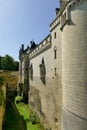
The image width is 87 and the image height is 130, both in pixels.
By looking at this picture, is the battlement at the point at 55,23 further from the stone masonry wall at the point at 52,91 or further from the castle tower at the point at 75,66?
the castle tower at the point at 75,66

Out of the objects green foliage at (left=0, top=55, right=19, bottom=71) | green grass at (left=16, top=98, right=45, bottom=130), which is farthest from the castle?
green foliage at (left=0, top=55, right=19, bottom=71)

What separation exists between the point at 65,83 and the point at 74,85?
2019 mm

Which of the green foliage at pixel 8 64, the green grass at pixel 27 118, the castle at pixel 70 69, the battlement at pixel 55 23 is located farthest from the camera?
the green foliage at pixel 8 64

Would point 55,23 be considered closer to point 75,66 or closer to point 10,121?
point 75,66

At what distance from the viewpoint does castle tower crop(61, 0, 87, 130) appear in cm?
1363

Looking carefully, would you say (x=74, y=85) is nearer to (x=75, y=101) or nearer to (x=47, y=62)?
(x=75, y=101)

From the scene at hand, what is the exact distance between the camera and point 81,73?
1380 cm

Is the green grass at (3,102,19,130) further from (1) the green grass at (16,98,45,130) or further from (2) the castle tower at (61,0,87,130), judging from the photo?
(2) the castle tower at (61,0,87,130)

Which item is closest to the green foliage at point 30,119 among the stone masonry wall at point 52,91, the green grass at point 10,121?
the stone masonry wall at point 52,91

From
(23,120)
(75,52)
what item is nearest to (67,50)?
(75,52)

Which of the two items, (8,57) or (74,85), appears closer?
(74,85)

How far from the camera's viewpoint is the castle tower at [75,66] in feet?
44.7

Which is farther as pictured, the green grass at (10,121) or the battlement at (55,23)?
the green grass at (10,121)

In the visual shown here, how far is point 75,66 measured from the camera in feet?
47.8
